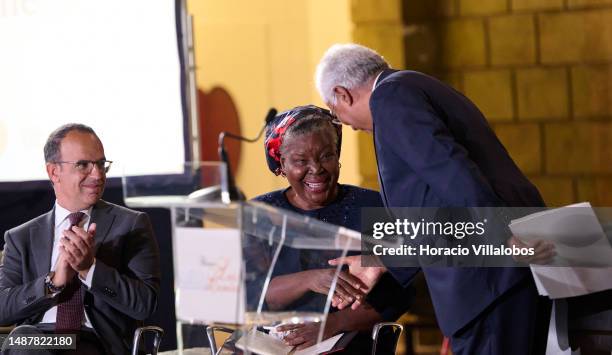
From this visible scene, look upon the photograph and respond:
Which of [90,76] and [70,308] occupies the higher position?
[90,76]

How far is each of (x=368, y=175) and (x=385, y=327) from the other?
2.78 meters

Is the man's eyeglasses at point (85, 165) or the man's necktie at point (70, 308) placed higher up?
the man's eyeglasses at point (85, 165)

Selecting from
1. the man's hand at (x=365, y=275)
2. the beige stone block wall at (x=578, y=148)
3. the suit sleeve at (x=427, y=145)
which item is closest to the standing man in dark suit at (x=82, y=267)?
the man's hand at (x=365, y=275)

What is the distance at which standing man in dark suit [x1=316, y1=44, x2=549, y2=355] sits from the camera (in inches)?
115

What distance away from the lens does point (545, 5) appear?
20.5ft

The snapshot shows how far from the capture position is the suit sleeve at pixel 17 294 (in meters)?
3.43

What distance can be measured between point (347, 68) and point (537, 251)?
808mm

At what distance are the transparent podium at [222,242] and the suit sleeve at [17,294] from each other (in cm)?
112

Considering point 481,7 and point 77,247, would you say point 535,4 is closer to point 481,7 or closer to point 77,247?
point 481,7

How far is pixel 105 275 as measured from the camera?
134 inches

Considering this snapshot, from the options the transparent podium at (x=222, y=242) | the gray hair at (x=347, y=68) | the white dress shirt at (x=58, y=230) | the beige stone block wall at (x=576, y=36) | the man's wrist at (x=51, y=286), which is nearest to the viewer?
the transparent podium at (x=222, y=242)

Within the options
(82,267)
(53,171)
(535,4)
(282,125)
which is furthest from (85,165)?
(535,4)

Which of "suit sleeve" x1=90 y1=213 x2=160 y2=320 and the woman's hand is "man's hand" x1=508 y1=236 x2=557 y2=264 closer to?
the woman's hand

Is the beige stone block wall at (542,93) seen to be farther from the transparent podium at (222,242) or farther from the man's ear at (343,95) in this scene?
the transparent podium at (222,242)
